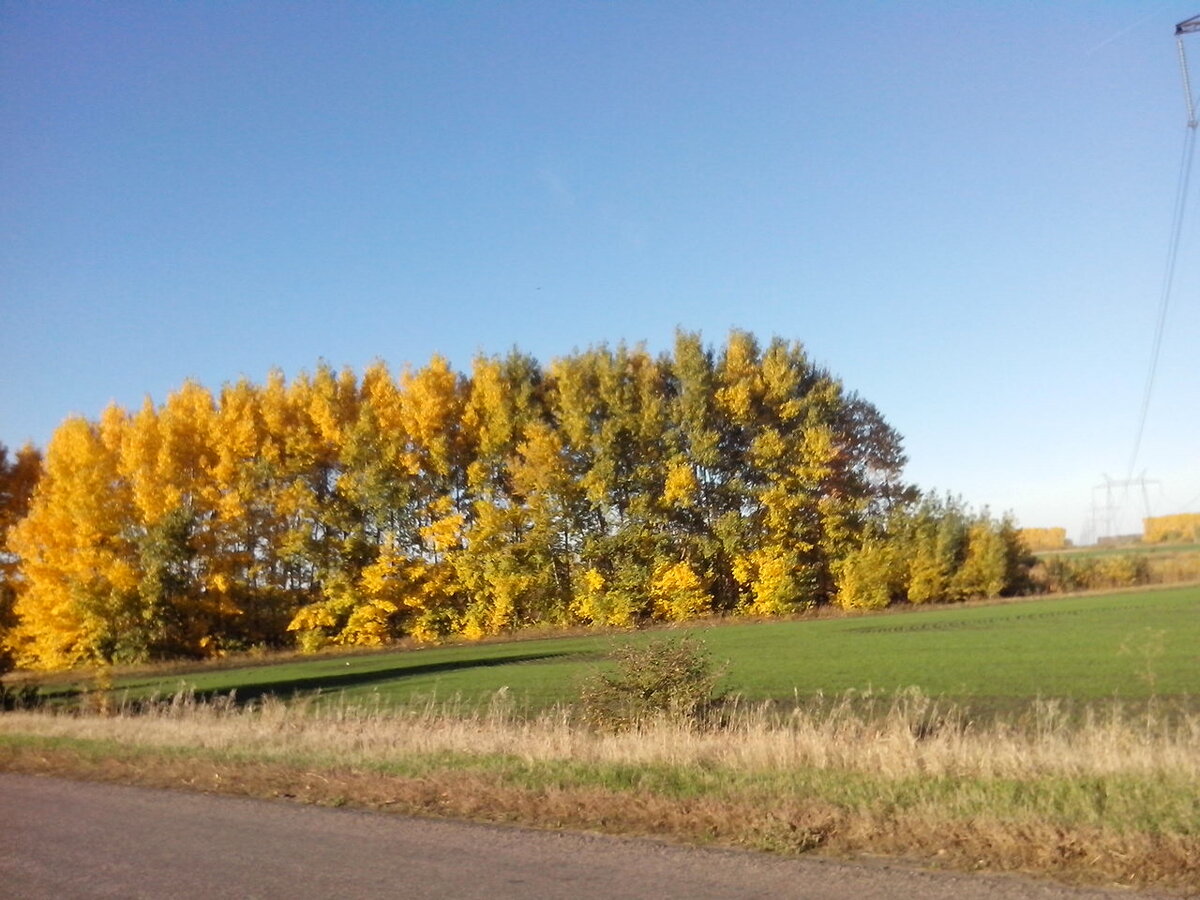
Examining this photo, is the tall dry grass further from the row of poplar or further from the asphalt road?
the row of poplar

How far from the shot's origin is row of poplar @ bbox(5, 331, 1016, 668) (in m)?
53.2

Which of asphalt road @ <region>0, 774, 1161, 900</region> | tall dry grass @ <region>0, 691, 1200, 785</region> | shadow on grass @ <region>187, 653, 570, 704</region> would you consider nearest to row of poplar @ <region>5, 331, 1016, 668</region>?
shadow on grass @ <region>187, 653, 570, 704</region>

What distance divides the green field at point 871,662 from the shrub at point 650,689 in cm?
125

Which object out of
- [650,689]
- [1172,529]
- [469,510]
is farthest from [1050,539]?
[650,689]

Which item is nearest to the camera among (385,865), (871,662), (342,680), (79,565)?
(385,865)

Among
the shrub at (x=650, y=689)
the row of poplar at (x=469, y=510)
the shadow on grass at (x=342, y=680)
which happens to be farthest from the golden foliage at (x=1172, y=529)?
the shrub at (x=650, y=689)

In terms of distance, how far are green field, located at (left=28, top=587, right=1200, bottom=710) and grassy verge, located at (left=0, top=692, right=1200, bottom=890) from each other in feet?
14.5

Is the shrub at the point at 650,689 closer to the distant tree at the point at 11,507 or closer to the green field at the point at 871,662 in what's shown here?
the green field at the point at 871,662

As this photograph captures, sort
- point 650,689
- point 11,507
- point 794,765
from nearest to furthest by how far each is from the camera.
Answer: point 794,765 < point 650,689 < point 11,507

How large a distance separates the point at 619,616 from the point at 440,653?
1307cm

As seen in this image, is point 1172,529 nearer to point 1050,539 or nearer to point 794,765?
point 1050,539

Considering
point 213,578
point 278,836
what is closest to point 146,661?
point 213,578

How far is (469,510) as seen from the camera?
204 ft

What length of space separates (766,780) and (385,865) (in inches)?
163
